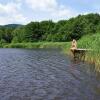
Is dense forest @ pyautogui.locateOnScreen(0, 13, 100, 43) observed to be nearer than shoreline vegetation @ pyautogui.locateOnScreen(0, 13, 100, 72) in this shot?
No

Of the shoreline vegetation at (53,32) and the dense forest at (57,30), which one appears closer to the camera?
the shoreline vegetation at (53,32)

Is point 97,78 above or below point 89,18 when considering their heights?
below

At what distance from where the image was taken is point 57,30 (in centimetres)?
10931

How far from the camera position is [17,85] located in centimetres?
1638

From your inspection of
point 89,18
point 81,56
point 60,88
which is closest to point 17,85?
point 60,88

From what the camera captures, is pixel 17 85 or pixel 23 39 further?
pixel 23 39

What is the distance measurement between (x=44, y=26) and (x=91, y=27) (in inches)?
1082

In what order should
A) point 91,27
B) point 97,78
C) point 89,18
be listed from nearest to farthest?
1. point 97,78
2. point 91,27
3. point 89,18

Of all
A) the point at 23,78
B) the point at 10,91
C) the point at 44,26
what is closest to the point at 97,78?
the point at 23,78

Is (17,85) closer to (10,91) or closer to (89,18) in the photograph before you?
(10,91)

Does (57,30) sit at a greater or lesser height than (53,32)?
greater

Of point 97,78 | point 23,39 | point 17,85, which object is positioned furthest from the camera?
point 23,39

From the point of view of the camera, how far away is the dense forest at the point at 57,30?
9700cm

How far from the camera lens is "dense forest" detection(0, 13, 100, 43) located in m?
97.0
